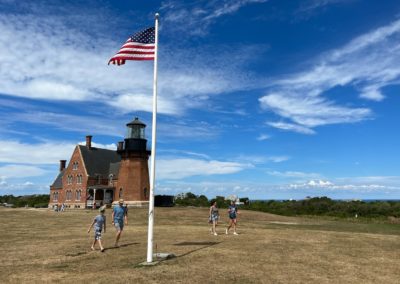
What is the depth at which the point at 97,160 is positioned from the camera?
234ft

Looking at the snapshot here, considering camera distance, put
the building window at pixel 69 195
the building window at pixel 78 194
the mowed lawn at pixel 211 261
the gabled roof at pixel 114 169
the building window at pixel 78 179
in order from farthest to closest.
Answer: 1. the building window at pixel 69 195
2. the gabled roof at pixel 114 169
3. the building window at pixel 78 179
4. the building window at pixel 78 194
5. the mowed lawn at pixel 211 261

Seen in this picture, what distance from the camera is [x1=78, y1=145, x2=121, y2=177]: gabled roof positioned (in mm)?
69375

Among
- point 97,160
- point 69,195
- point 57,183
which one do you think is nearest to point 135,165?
point 97,160

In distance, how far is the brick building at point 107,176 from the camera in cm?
5744

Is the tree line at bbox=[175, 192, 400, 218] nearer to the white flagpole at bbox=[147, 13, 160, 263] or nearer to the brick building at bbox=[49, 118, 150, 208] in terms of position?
the brick building at bbox=[49, 118, 150, 208]

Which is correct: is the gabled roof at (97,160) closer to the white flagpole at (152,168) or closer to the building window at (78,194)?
the building window at (78,194)

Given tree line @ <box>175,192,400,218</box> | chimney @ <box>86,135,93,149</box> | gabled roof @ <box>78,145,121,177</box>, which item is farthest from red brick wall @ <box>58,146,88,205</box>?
tree line @ <box>175,192,400,218</box>

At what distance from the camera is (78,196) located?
228ft

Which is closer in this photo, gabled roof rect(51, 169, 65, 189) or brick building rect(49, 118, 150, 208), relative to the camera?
brick building rect(49, 118, 150, 208)

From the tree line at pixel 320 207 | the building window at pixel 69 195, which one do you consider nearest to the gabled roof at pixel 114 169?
the building window at pixel 69 195

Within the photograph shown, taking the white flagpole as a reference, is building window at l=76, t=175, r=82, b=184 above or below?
above

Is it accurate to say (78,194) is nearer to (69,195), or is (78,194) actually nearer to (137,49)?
(69,195)

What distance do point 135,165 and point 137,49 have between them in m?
44.5

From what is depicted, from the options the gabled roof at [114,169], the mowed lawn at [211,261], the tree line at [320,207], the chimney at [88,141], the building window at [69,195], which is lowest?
the mowed lawn at [211,261]
